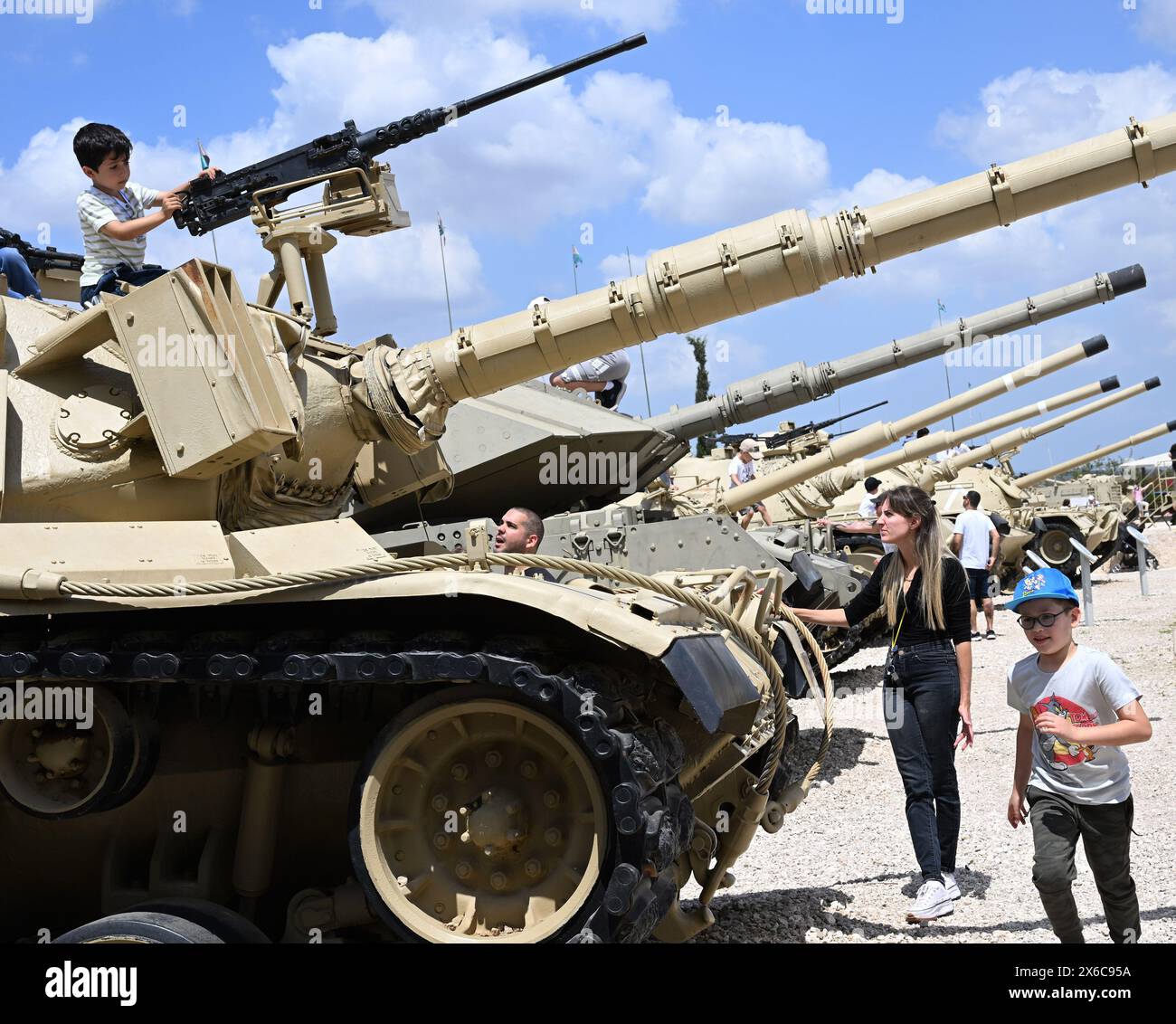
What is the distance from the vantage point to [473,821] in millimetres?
4418

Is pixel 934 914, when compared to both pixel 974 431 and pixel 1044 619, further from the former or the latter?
pixel 974 431

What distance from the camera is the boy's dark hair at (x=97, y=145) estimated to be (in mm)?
6070

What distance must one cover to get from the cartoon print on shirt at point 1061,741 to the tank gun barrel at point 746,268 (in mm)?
2082

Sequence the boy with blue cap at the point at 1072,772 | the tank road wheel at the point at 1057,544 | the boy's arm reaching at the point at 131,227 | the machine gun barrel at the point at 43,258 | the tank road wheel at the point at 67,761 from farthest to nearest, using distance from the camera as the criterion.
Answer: the tank road wheel at the point at 1057,544 → the machine gun barrel at the point at 43,258 → the boy's arm reaching at the point at 131,227 → the tank road wheel at the point at 67,761 → the boy with blue cap at the point at 1072,772

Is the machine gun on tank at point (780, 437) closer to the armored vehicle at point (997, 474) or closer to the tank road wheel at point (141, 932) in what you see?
the armored vehicle at point (997, 474)

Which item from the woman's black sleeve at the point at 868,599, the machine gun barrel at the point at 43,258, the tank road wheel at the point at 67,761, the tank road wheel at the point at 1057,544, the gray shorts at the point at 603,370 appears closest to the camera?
the tank road wheel at the point at 67,761

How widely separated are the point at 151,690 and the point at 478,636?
4.77 ft

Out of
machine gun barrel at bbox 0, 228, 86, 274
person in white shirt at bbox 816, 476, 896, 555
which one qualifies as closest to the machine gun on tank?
person in white shirt at bbox 816, 476, 896, 555

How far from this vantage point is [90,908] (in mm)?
5445

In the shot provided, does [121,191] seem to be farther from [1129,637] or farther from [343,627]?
[1129,637]

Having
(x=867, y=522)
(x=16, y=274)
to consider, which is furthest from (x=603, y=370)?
(x=867, y=522)

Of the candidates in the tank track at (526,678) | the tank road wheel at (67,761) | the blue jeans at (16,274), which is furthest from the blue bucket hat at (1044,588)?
the blue jeans at (16,274)

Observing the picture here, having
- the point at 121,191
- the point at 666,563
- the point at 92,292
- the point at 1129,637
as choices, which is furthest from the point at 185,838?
the point at 1129,637
